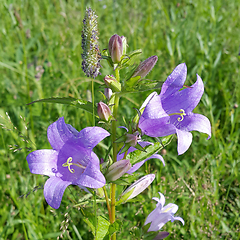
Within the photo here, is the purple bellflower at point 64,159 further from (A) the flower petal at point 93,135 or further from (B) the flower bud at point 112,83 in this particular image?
(B) the flower bud at point 112,83

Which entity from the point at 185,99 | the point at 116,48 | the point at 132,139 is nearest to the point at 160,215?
the point at 132,139

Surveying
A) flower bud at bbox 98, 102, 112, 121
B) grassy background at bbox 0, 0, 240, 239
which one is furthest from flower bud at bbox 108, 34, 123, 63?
grassy background at bbox 0, 0, 240, 239

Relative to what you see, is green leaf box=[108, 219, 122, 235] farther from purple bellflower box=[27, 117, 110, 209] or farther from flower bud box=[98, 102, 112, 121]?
flower bud box=[98, 102, 112, 121]

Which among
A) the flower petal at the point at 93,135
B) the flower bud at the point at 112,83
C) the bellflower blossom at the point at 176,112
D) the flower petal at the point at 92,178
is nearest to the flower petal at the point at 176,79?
the bellflower blossom at the point at 176,112

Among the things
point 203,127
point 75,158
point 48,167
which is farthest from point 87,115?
point 203,127

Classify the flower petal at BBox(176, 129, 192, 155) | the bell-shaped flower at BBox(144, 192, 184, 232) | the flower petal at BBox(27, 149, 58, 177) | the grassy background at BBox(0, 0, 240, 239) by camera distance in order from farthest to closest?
the grassy background at BBox(0, 0, 240, 239) → the bell-shaped flower at BBox(144, 192, 184, 232) → the flower petal at BBox(27, 149, 58, 177) → the flower petal at BBox(176, 129, 192, 155)

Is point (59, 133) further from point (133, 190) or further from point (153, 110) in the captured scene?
point (133, 190)
